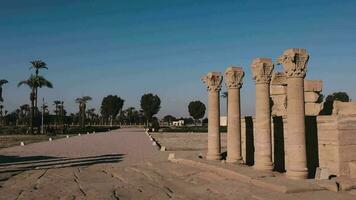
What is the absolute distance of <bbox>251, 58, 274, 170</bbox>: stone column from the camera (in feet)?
44.0

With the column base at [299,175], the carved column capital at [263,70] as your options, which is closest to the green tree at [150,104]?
the carved column capital at [263,70]

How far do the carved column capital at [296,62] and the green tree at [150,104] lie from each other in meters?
116

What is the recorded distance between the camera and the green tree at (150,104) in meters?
128

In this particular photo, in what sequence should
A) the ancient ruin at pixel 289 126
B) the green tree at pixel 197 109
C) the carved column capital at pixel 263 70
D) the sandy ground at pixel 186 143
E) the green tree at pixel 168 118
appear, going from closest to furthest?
1. the ancient ruin at pixel 289 126
2. the carved column capital at pixel 263 70
3. the sandy ground at pixel 186 143
4. the green tree at pixel 197 109
5. the green tree at pixel 168 118

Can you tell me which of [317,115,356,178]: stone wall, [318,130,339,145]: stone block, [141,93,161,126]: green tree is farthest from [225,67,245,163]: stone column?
[141,93,161,126]: green tree

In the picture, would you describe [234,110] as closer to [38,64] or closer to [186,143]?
[186,143]

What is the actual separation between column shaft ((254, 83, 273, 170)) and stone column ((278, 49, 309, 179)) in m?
1.69

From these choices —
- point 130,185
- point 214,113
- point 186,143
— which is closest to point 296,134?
point 130,185

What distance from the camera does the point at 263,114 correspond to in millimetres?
13531

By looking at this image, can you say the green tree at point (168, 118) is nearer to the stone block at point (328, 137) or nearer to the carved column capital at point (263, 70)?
the carved column capital at point (263, 70)

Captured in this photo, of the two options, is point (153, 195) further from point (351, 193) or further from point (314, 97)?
point (314, 97)

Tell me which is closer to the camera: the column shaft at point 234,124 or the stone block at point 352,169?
the stone block at point 352,169

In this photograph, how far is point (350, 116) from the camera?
12898mm

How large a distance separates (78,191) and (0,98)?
65.6 metres
